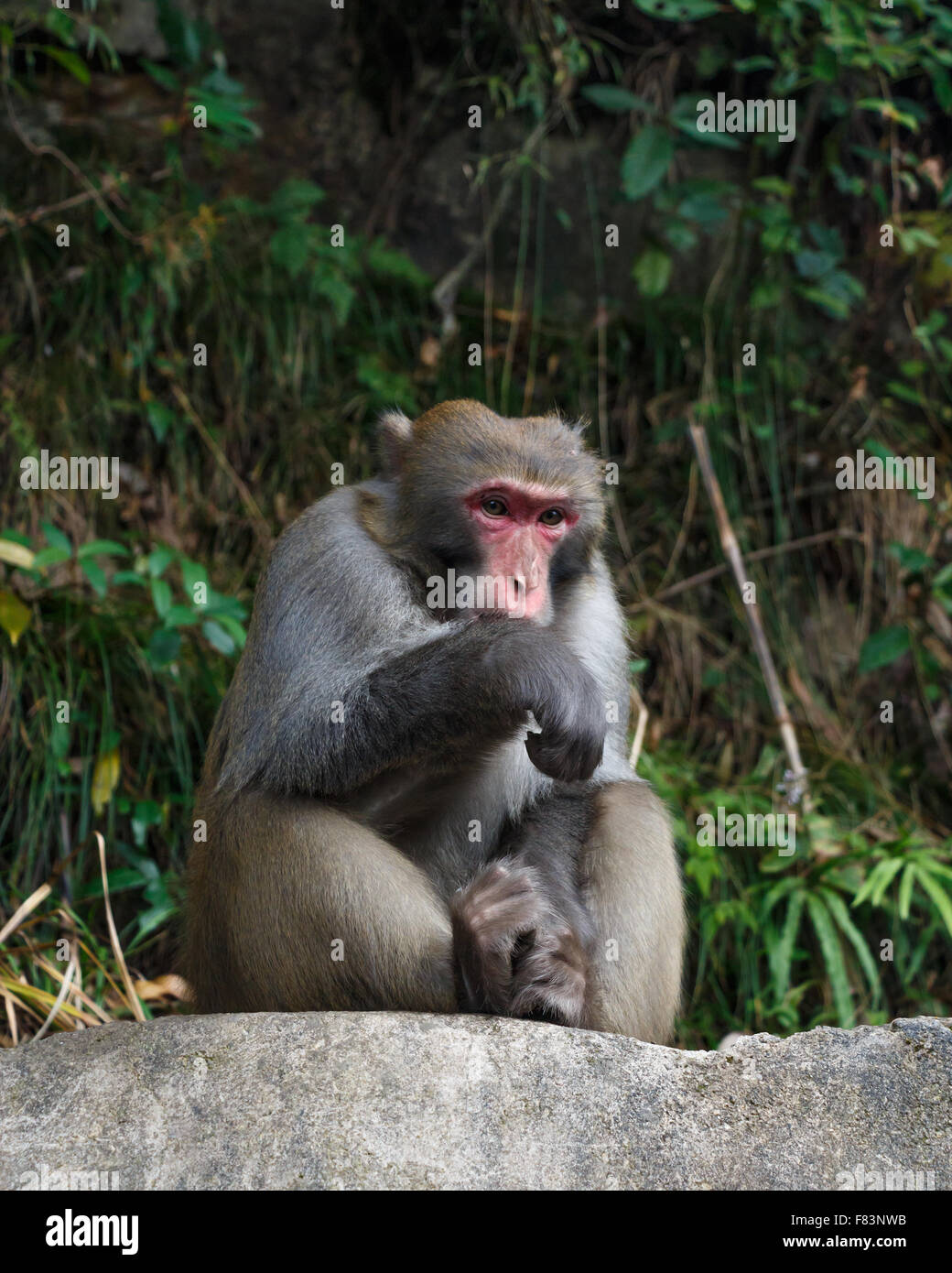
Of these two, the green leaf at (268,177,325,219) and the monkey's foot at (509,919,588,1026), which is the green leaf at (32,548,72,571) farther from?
the monkey's foot at (509,919,588,1026)

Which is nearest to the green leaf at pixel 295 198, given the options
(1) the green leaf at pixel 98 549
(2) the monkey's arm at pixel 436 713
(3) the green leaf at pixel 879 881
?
(1) the green leaf at pixel 98 549

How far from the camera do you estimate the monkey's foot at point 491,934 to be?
349cm

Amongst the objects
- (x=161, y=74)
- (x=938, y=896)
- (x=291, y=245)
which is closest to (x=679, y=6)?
(x=291, y=245)

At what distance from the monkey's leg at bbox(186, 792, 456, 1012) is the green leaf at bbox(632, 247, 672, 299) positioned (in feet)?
15.4

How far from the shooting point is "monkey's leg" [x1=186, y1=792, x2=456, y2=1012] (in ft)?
11.5

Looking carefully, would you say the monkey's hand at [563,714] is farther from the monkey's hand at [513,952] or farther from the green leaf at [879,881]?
the green leaf at [879,881]

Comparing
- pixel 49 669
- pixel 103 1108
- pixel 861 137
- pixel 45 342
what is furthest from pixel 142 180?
pixel 103 1108

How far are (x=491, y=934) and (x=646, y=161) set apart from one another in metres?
4.61

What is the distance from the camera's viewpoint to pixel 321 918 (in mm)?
3521

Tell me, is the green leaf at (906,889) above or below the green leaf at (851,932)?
above

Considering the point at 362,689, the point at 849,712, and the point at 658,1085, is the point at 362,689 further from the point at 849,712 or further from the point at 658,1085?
the point at 849,712

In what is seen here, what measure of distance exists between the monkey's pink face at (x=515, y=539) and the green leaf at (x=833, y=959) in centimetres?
290

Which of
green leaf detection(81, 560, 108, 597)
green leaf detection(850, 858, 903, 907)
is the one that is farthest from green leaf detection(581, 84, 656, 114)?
green leaf detection(850, 858, 903, 907)

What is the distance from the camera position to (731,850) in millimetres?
6602
